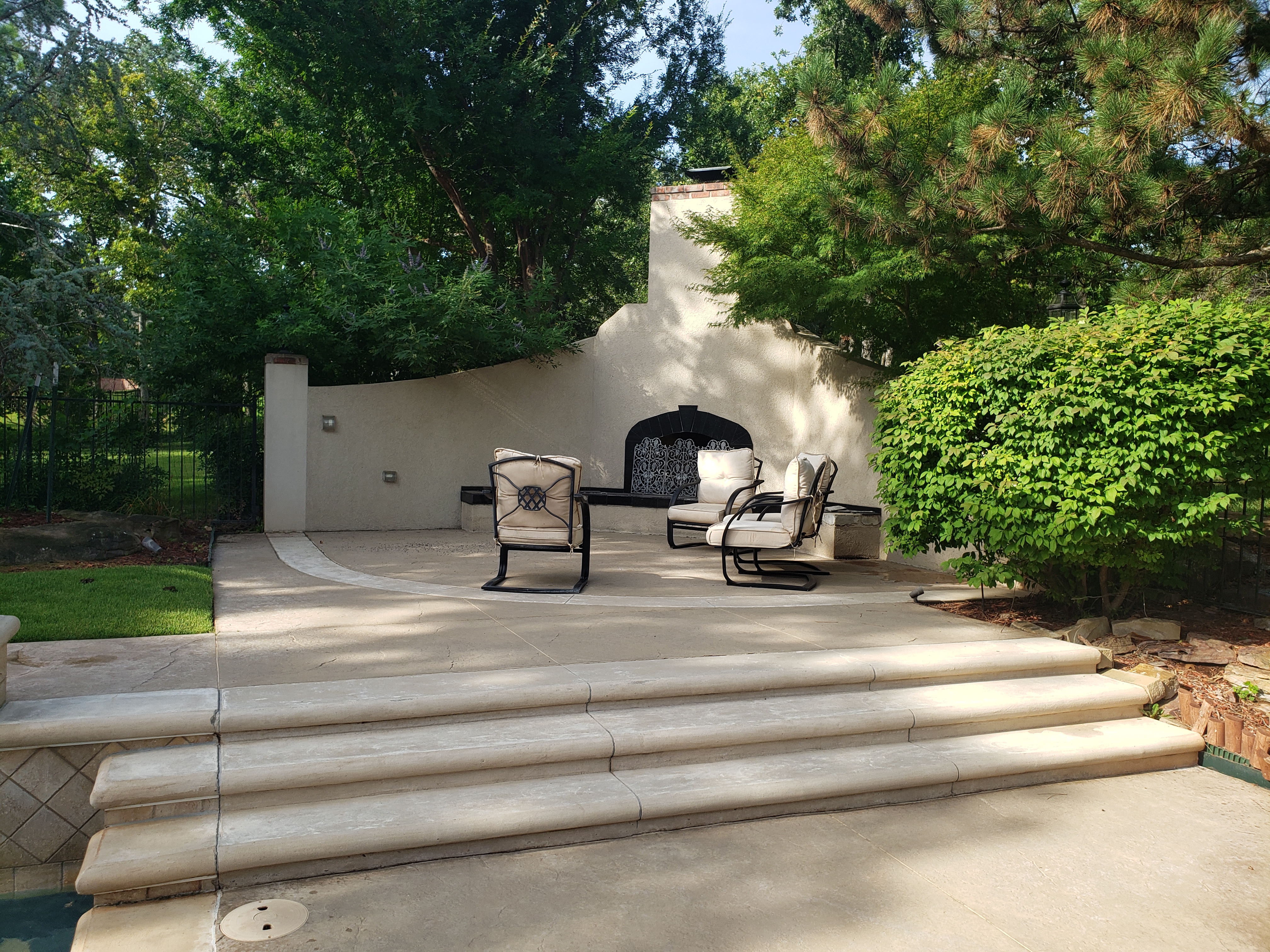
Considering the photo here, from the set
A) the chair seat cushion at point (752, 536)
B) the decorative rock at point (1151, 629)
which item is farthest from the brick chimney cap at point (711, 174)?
→ the decorative rock at point (1151, 629)

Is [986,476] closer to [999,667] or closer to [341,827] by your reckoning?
[999,667]

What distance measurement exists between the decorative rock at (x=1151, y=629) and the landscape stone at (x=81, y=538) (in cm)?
827

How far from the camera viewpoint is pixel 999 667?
201 inches

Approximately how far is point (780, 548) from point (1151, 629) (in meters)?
2.87

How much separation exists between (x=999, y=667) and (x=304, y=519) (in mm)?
8402

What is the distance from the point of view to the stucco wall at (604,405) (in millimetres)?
10977

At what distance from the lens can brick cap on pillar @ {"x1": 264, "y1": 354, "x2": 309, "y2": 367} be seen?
1029 cm

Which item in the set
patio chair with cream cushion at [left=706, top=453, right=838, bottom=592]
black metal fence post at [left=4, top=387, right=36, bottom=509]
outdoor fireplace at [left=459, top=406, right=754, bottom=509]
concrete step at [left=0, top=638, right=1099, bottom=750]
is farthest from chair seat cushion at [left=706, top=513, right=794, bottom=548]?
black metal fence post at [left=4, top=387, right=36, bottom=509]

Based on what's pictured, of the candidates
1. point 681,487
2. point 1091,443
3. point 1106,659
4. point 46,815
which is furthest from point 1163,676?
point 681,487

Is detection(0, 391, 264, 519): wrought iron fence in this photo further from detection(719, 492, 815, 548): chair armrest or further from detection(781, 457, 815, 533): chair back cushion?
detection(781, 457, 815, 533): chair back cushion

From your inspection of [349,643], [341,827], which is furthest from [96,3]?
[341,827]

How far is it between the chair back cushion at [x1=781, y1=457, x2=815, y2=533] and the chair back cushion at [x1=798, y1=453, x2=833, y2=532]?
4cm

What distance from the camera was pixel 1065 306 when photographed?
8.36 meters

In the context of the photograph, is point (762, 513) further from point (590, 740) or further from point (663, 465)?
point (590, 740)
